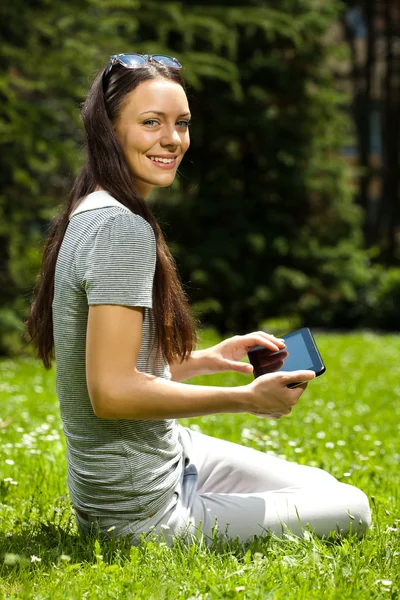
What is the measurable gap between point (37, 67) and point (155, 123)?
7927 mm

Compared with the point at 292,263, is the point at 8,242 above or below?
above

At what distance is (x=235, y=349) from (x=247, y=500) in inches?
20.3

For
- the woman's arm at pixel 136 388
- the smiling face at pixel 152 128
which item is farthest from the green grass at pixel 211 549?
the smiling face at pixel 152 128

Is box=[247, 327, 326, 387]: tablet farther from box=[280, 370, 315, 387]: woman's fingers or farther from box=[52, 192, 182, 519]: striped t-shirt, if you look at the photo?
box=[52, 192, 182, 519]: striped t-shirt

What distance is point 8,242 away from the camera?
10.5 m

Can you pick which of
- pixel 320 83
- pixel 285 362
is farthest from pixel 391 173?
pixel 285 362

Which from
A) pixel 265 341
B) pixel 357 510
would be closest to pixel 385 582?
pixel 357 510

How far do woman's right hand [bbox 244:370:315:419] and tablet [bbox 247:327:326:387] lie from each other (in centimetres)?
12

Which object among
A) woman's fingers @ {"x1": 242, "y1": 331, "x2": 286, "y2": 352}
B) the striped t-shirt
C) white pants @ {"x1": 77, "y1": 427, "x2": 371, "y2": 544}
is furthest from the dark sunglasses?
white pants @ {"x1": 77, "y1": 427, "x2": 371, "y2": 544}

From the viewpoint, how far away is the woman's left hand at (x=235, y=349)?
2.90 m

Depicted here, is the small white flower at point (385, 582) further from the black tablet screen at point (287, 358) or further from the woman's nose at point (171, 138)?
the woman's nose at point (171, 138)

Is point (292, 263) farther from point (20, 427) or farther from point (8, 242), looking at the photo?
point (20, 427)

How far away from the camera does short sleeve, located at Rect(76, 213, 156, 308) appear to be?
2459 millimetres

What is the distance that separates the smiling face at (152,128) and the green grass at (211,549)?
1160 millimetres
